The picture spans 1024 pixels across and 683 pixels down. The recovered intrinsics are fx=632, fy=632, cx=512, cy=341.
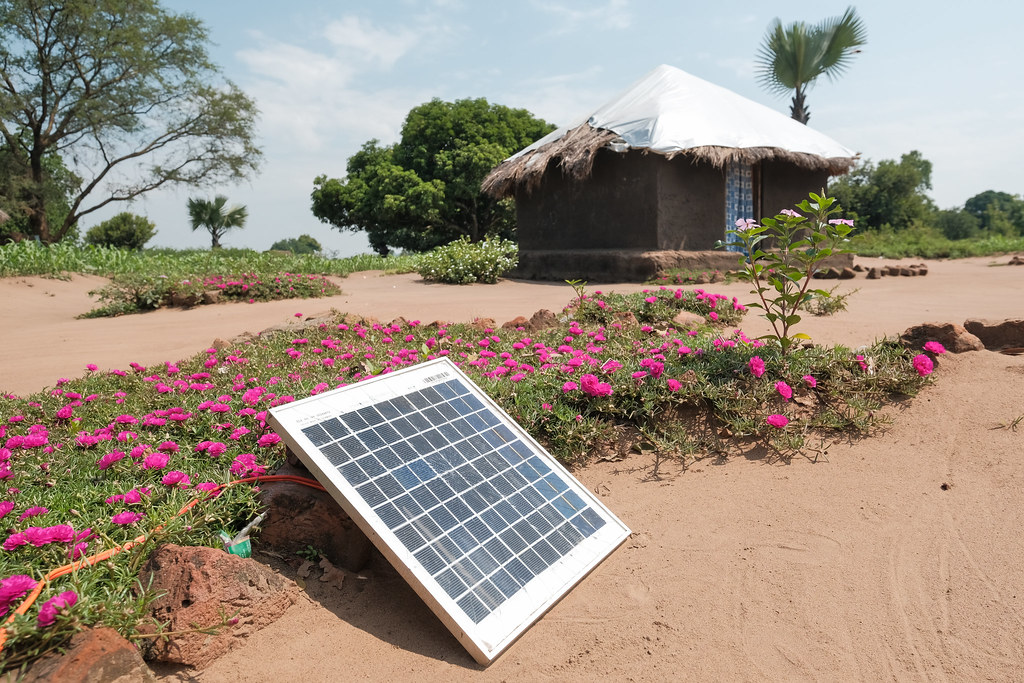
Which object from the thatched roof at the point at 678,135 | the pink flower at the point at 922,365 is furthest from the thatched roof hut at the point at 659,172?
the pink flower at the point at 922,365

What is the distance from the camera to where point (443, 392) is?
2539 mm

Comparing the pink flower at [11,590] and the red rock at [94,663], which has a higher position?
the pink flower at [11,590]

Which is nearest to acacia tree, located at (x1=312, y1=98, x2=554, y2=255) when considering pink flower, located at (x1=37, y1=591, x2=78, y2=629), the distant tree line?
the distant tree line

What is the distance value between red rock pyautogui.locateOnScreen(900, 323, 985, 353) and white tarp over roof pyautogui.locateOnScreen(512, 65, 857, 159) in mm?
7427

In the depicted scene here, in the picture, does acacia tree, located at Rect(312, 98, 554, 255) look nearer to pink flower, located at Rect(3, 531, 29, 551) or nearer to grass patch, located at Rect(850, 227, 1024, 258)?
grass patch, located at Rect(850, 227, 1024, 258)

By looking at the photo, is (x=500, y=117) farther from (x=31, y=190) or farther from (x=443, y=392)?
(x=443, y=392)

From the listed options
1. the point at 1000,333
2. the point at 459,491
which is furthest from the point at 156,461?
the point at 1000,333

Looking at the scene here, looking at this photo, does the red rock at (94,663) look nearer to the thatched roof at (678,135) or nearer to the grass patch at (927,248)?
the thatched roof at (678,135)

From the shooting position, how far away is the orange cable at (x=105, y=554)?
1550 mm

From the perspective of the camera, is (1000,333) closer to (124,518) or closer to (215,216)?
(124,518)

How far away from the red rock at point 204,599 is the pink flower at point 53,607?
0.66ft

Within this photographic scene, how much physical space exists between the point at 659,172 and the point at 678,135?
2.29 ft

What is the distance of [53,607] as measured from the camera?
1526 millimetres

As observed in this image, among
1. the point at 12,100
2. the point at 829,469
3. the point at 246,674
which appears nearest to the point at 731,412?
the point at 829,469
